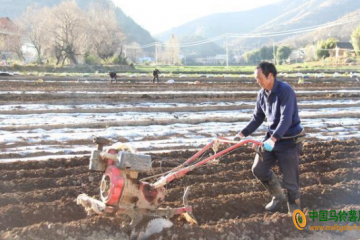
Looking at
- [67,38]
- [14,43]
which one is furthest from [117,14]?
[67,38]

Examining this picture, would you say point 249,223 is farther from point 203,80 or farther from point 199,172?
point 203,80

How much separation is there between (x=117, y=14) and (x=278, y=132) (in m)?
123

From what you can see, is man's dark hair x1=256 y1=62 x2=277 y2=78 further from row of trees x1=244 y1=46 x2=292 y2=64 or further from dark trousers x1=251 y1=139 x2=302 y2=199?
row of trees x1=244 y1=46 x2=292 y2=64

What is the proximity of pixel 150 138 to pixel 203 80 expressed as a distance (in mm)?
17933

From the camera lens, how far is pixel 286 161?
171 inches

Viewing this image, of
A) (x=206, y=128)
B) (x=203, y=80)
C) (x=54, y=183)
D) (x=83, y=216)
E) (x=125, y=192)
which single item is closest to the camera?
(x=125, y=192)

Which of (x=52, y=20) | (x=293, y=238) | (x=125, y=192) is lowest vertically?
(x=293, y=238)

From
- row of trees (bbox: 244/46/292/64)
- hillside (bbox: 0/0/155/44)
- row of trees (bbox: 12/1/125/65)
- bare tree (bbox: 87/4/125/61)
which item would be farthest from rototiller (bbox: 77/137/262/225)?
hillside (bbox: 0/0/155/44)

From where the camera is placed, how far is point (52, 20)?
46531mm

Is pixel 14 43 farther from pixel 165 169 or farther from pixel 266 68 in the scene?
pixel 266 68

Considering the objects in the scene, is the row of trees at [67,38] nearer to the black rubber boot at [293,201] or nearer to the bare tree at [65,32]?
the bare tree at [65,32]

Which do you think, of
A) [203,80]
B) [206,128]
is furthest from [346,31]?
[206,128]

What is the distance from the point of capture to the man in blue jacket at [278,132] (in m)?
4.17

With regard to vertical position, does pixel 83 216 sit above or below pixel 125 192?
below
